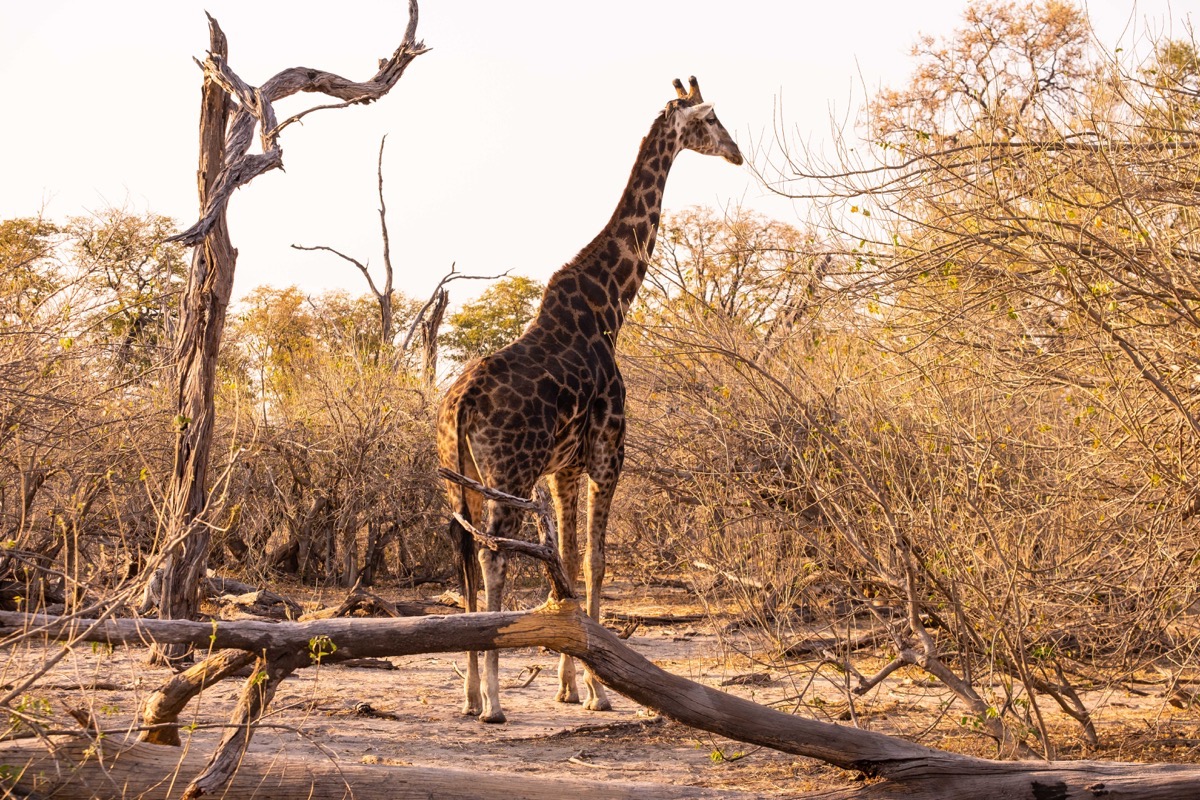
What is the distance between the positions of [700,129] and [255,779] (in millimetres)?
6015

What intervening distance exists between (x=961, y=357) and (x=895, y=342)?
0.69 meters

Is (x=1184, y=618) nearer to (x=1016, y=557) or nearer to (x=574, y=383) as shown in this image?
(x=1016, y=557)

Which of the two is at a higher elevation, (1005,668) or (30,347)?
(30,347)

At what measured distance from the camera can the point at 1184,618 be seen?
580 cm

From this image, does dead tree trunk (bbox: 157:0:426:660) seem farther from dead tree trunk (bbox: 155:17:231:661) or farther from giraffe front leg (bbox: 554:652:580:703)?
giraffe front leg (bbox: 554:652:580:703)

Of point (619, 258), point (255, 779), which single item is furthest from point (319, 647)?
point (619, 258)

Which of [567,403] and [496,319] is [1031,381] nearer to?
[567,403]

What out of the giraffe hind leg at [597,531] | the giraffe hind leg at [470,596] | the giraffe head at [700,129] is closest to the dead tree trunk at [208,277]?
the giraffe hind leg at [470,596]

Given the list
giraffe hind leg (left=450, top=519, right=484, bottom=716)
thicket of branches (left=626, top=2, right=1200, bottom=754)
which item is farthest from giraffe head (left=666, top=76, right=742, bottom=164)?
giraffe hind leg (left=450, top=519, right=484, bottom=716)

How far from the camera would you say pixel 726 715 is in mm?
4664

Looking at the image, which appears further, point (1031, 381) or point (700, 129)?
point (700, 129)

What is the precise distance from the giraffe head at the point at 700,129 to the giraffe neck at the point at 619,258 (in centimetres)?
10

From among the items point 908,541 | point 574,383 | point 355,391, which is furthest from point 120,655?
point 908,541

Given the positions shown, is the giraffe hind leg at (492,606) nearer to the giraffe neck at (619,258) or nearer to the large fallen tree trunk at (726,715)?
the giraffe neck at (619,258)
